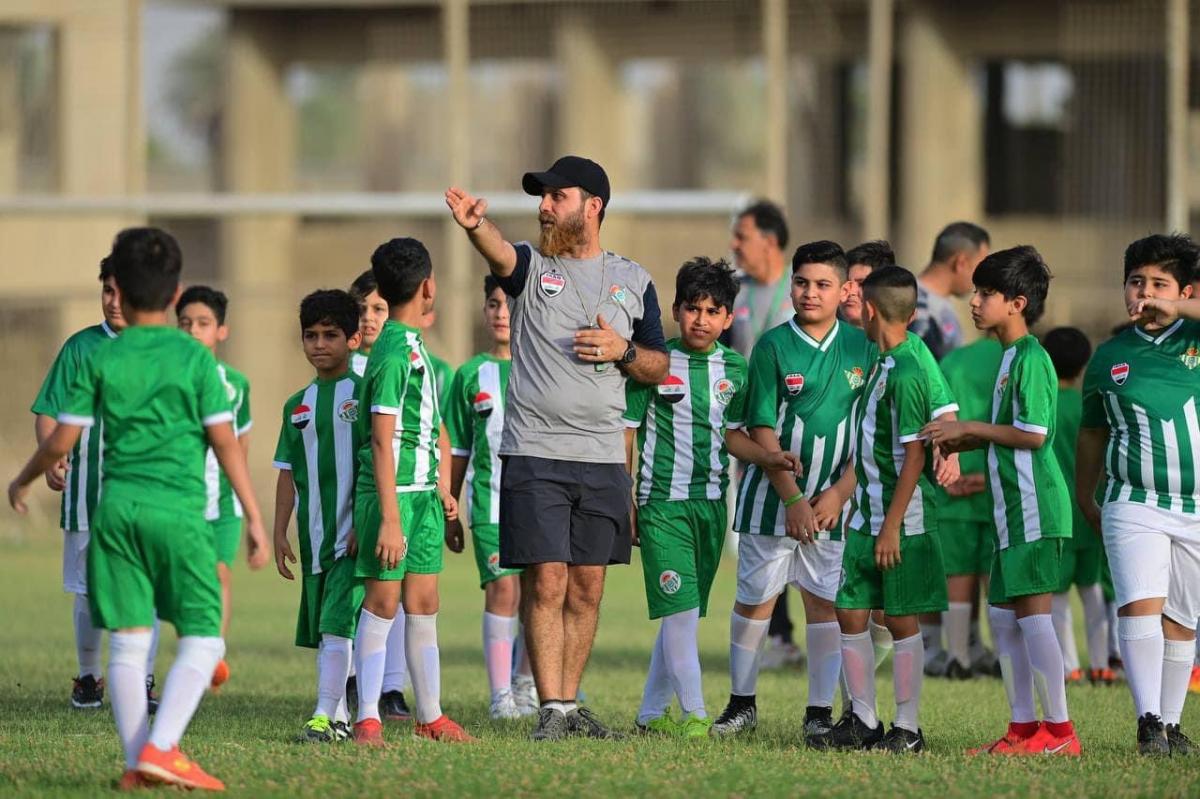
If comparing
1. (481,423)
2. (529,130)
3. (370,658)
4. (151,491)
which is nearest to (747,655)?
(370,658)

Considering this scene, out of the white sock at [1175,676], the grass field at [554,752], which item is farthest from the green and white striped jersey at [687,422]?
the white sock at [1175,676]

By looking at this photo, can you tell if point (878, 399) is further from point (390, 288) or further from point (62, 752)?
point (62, 752)

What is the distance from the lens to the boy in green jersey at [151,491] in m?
5.61

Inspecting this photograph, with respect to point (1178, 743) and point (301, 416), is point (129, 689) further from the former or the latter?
point (1178, 743)

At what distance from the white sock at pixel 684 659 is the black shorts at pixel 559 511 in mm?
504

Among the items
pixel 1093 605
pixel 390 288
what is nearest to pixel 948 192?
pixel 1093 605

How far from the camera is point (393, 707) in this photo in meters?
8.02

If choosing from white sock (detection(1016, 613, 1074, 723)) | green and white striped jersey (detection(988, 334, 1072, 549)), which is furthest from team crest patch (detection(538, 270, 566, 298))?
white sock (detection(1016, 613, 1074, 723))

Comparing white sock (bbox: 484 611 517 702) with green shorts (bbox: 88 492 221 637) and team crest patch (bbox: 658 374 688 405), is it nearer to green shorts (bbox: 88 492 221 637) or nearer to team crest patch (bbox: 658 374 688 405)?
team crest patch (bbox: 658 374 688 405)

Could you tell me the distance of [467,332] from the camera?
19703 millimetres

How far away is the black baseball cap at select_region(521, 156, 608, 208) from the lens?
6.99 m

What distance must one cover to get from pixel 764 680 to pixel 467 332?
1047cm

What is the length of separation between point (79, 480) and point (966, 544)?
496cm

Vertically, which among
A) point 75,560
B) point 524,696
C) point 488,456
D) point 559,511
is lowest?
point 524,696
